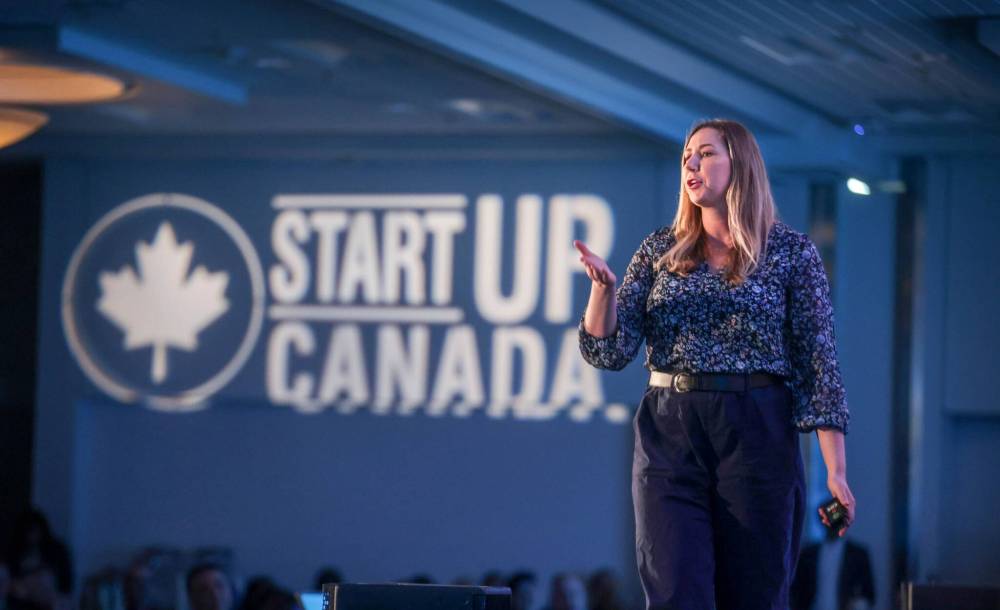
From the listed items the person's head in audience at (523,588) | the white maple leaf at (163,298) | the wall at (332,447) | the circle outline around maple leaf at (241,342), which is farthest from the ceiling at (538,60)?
the person's head in audience at (523,588)

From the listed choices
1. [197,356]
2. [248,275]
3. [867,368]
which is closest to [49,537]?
[197,356]

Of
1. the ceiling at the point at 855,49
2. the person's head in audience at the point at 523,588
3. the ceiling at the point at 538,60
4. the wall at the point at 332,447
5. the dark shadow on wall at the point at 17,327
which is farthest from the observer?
the dark shadow on wall at the point at 17,327

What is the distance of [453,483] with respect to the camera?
29.6ft

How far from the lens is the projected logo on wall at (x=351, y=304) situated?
349 inches

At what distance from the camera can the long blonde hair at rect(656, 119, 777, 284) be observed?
2424 mm

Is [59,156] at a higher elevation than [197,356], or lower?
higher

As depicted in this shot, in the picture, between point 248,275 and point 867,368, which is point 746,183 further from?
point 248,275

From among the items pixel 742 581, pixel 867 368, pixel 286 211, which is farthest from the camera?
pixel 286 211

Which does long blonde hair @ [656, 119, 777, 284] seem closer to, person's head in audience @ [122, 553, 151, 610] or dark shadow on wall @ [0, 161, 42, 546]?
person's head in audience @ [122, 553, 151, 610]

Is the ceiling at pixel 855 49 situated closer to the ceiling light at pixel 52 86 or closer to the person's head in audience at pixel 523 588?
the person's head in audience at pixel 523 588

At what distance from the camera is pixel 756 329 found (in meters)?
2.41

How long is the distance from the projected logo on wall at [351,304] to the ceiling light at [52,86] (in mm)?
1566

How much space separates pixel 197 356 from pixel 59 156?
157 centimetres

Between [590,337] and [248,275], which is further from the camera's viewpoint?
[248,275]
